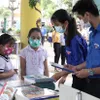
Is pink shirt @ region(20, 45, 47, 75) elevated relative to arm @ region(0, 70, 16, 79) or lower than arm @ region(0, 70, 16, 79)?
elevated

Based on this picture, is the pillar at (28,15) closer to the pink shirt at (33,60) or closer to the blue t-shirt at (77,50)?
the pink shirt at (33,60)

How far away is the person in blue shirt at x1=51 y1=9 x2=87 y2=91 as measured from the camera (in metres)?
1.92

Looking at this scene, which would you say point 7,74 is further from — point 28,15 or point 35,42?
point 28,15

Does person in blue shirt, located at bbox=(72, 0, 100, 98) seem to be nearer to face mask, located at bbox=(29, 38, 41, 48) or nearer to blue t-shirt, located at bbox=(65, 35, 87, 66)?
blue t-shirt, located at bbox=(65, 35, 87, 66)

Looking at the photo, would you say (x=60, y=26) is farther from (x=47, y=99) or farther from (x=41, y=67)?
(x=47, y=99)

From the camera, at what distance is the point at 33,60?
2.39 meters

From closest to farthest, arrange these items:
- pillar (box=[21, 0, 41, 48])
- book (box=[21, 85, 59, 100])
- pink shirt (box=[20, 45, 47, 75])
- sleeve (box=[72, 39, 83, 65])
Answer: book (box=[21, 85, 59, 100]), sleeve (box=[72, 39, 83, 65]), pink shirt (box=[20, 45, 47, 75]), pillar (box=[21, 0, 41, 48])

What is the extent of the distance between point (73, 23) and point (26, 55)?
25.9 inches

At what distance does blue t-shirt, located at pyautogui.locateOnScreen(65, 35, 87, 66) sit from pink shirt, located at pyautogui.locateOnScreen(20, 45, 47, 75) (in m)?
0.51

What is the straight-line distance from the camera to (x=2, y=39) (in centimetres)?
218

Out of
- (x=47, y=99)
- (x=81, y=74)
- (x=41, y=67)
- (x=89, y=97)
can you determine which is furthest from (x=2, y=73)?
(x=89, y=97)

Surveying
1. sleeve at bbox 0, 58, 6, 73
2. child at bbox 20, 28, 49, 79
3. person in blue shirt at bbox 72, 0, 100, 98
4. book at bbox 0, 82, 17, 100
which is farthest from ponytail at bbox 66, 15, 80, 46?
book at bbox 0, 82, 17, 100

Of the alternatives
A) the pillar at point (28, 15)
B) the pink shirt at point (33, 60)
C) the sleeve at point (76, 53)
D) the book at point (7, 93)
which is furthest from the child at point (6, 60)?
the pillar at point (28, 15)

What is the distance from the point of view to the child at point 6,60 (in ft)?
6.81
